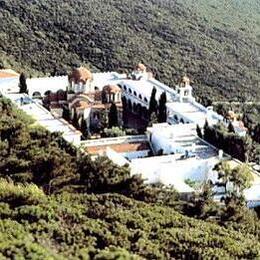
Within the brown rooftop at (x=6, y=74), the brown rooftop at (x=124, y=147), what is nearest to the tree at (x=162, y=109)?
the brown rooftop at (x=124, y=147)

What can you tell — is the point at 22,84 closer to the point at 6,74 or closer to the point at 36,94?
the point at 36,94

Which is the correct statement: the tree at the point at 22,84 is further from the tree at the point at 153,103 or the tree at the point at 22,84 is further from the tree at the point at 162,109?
the tree at the point at 162,109

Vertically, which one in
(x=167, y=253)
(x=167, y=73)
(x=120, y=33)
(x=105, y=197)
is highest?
(x=120, y=33)

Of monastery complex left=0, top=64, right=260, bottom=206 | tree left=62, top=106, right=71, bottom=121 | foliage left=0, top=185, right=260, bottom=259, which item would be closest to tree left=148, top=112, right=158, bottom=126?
monastery complex left=0, top=64, right=260, bottom=206

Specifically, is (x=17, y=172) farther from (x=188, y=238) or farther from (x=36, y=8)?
(x=36, y=8)

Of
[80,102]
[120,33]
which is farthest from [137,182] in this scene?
[120,33]

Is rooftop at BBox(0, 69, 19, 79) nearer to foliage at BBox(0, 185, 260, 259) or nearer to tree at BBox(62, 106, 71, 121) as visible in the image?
tree at BBox(62, 106, 71, 121)
